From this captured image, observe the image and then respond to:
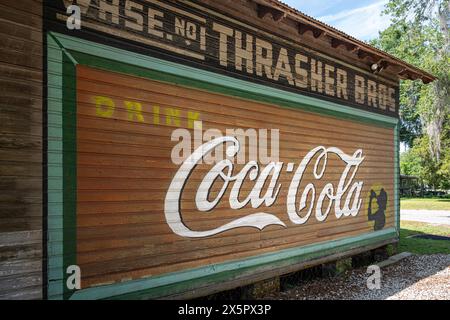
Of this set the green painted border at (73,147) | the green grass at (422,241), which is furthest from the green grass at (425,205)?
the green painted border at (73,147)

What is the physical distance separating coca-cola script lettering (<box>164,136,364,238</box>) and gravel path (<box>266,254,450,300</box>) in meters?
1.24

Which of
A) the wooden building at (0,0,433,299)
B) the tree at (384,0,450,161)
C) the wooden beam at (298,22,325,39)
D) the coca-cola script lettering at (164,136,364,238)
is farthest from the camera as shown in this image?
the tree at (384,0,450,161)

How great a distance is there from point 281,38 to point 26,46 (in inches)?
176

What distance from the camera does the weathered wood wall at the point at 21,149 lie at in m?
3.86

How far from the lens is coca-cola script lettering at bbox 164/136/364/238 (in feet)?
18.0

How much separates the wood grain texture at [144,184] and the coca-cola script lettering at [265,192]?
0.32ft

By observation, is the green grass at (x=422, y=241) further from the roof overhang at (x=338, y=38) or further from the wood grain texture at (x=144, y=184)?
the wood grain texture at (x=144, y=184)

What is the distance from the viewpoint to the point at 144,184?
5035 mm

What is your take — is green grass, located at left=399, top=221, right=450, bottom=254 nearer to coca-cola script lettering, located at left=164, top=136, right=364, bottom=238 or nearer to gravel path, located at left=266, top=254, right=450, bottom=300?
gravel path, located at left=266, top=254, right=450, bottom=300

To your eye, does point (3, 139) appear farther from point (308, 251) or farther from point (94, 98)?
point (308, 251)

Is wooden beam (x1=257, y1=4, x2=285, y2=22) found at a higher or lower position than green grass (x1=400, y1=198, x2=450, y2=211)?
higher

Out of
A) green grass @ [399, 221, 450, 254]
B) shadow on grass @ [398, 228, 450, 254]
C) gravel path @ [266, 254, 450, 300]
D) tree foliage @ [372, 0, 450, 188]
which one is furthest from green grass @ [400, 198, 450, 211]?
gravel path @ [266, 254, 450, 300]

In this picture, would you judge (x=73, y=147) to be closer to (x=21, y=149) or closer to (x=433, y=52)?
(x=21, y=149)
